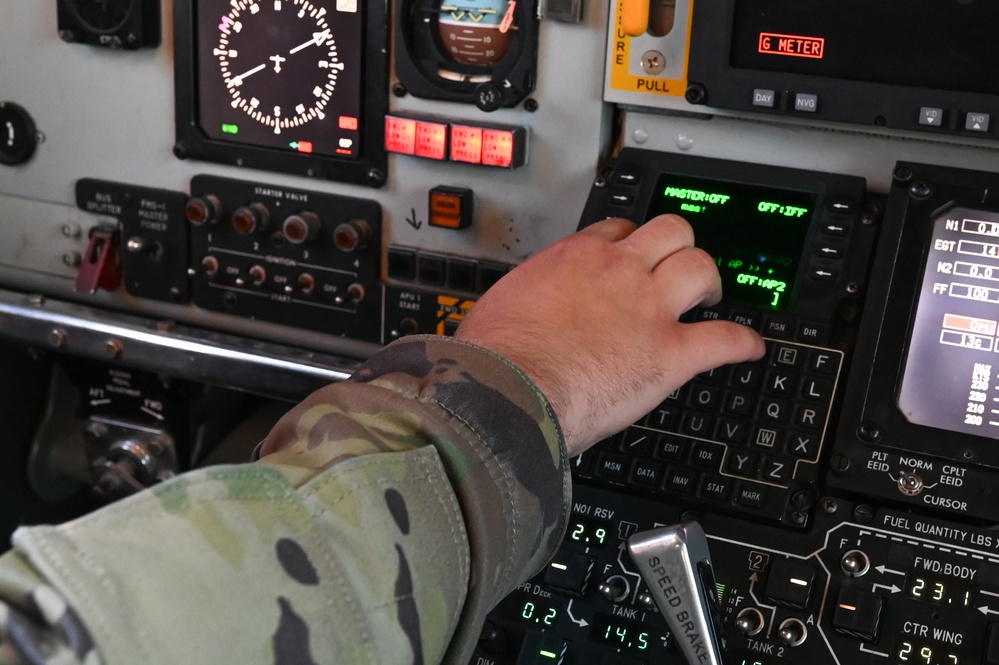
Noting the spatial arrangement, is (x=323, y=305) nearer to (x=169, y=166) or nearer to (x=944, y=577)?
(x=169, y=166)

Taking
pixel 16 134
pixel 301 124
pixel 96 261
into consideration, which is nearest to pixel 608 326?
pixel 301 124

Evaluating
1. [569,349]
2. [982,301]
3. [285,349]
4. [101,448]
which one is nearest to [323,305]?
[285,349]

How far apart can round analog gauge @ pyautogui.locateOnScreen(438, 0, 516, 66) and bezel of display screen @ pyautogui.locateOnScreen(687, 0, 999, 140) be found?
311mm

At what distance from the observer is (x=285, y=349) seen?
1891 millimetres

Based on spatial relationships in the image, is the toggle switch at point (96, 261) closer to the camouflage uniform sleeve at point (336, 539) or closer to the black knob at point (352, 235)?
the black knob at point (352, 235)

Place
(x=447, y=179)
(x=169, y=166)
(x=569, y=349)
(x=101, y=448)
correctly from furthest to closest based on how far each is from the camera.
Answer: (x=101, y=448), (x=169, y=166), (x=447, y=179), (x=569, y=349)

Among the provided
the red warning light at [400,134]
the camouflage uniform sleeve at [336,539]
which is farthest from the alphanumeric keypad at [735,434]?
the red warning light at [400,134]

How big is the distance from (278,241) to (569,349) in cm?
83

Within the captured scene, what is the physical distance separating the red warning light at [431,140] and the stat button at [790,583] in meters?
0.81

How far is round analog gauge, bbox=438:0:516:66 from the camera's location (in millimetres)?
1698

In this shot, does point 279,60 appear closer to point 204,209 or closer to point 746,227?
point 204,209

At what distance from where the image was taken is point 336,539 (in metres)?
0.90

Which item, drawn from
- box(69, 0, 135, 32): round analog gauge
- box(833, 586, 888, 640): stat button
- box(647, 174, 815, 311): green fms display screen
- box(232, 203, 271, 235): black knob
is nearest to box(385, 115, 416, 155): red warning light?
box(232, 203, 271, 235): black knob

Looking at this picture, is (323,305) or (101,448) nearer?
(323,305)
